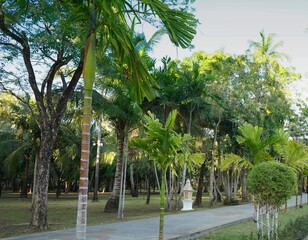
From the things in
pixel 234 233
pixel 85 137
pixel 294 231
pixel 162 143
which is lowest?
pixel 234 233

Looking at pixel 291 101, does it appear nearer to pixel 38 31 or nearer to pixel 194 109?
pixel 194 109

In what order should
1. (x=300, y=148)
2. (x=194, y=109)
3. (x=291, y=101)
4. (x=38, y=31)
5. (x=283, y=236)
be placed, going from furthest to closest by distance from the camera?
1. (x=291, y=101)
2. (x=194, y=109)
3. (x=300, y=148)
4. (x=38, y=31)
5. (x=283, y=236)

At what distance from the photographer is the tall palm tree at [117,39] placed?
5.03 meters

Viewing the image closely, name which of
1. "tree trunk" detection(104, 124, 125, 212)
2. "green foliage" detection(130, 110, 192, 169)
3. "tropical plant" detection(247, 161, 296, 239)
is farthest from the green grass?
"tree trunk" detection(104, 124, 125, 212)

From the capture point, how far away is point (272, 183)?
31.2 feet

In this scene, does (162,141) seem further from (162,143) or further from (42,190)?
(42,190)

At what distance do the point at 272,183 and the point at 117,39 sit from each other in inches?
237

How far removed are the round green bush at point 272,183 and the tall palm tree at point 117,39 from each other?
523cm

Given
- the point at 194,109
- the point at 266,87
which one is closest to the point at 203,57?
the point at 266,87

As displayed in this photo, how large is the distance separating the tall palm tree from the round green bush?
5.23 meters

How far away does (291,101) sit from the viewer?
29.2m

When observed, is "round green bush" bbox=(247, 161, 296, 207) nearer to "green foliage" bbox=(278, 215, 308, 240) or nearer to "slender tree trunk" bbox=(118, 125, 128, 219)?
"green foliage" bbox=(278, 215, 308, 240)

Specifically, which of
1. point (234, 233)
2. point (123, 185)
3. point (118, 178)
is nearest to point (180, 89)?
point (118, 178)

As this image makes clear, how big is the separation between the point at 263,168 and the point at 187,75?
11.4 m
